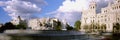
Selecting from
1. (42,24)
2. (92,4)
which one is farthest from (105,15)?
(42,24)

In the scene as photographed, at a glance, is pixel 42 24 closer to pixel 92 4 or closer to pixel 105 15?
pixel 105 15

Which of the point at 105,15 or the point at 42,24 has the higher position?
the point at 105,15

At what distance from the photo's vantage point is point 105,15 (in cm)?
8325

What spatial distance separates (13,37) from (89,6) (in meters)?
88.3

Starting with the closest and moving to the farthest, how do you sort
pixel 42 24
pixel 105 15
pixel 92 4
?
pixel 42 24 < pixel 105 15 < pixel 92 4

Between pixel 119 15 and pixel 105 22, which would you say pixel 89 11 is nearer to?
pixel 105 22

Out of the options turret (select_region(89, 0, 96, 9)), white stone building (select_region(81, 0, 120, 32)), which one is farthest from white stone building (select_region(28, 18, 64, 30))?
turret (select_region(89, 0, 96, 9))

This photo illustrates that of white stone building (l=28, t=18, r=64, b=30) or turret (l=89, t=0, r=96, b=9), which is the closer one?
white stone building (l=28, t=18, r=64, b=30)

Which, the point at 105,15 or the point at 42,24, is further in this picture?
the point at 105,15

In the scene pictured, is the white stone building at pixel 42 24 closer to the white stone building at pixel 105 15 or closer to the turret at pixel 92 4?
the white stone building at pixel 105 15

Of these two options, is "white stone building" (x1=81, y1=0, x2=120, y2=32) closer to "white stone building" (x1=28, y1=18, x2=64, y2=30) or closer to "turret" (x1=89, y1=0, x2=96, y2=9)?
"turret" (x1=89, y1=0, x2=96, y2=9)

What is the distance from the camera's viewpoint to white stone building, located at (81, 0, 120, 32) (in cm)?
7593

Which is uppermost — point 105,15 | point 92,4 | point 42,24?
point 92,4

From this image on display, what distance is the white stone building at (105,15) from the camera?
75925mm
